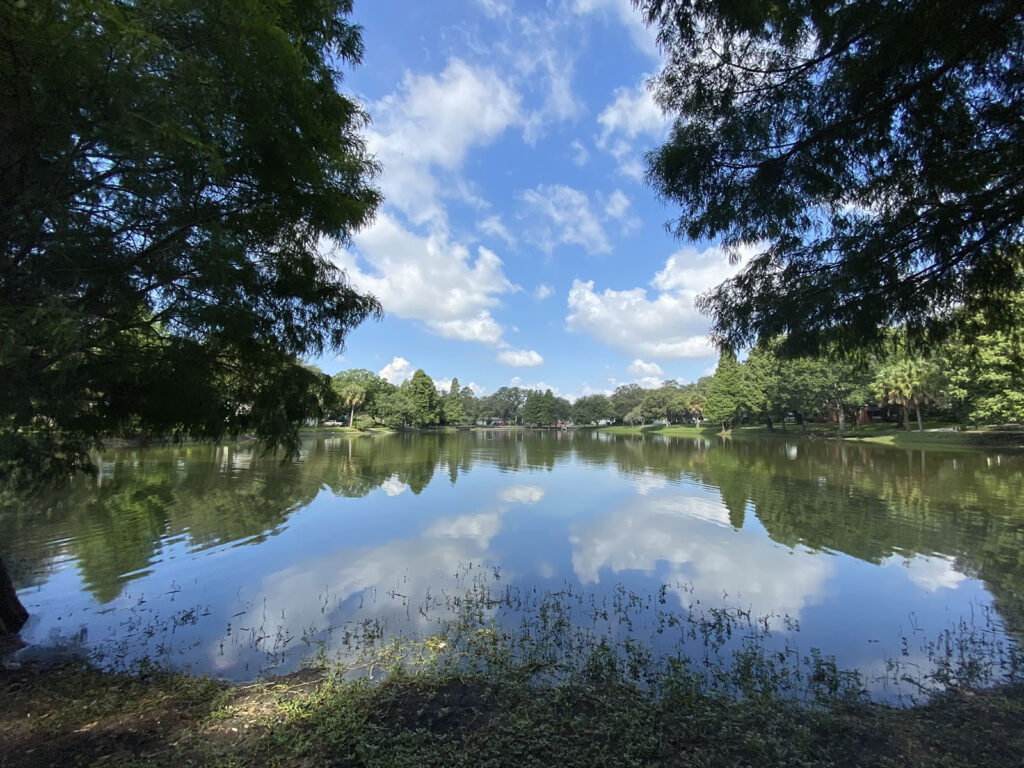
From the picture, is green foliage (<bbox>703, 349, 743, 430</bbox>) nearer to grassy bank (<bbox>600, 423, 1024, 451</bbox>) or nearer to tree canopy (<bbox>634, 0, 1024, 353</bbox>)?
grassy bank (<bbox>600, 423, 1024, 451</bbox>)

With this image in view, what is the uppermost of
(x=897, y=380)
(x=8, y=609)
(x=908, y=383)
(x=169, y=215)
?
(x=897, y=380)

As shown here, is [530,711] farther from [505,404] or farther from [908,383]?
[505,404]

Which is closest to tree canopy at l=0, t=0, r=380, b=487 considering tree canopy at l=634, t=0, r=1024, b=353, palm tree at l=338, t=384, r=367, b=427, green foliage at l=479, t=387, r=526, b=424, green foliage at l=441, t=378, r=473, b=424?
tree canopy at l=634, t=0, r=1024, b=353

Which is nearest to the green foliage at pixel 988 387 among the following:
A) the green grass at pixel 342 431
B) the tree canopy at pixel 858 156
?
the tree canopy at pixel 858 156

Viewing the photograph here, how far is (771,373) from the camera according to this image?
5066cm

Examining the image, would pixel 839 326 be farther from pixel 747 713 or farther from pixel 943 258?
pixel 747 713

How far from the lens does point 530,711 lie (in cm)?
334

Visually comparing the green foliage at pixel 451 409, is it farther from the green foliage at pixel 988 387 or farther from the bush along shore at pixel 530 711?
the bush along shore at pixel 530 711

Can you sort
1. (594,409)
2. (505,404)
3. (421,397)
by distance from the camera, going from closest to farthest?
(421,397), (594,409), (505,404)

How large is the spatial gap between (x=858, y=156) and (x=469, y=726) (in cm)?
483

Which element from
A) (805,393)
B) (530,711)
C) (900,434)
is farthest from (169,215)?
(805,393)

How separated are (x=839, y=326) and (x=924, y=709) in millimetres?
2930

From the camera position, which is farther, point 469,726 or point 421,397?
point 421,397

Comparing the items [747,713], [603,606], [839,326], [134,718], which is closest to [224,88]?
[134,718]
